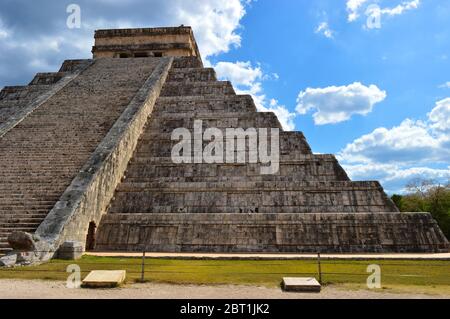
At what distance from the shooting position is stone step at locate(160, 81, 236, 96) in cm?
1895

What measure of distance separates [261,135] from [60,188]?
7.20 m

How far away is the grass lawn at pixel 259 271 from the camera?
654cm

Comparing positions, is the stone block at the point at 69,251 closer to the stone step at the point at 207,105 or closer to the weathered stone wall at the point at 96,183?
the weathered stone wall at the point at 96,183

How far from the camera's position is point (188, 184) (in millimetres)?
12711

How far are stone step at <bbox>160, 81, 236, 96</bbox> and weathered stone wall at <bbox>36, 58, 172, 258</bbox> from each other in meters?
2.58

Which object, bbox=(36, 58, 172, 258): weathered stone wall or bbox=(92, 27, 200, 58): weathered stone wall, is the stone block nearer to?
bbox=(36, 58, 172, 258): weathered stone wall

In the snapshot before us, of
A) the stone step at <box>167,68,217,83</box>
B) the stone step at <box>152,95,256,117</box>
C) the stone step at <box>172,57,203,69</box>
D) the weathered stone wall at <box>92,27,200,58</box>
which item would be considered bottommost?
the stone step at <box>152,95,256,117</box>

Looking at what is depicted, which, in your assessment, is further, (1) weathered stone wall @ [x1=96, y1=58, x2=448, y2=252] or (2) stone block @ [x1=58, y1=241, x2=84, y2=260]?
(1) weathered stone wall @ [x1=96, y1=58, x2=448, y2=252]

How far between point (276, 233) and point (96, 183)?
207 inches

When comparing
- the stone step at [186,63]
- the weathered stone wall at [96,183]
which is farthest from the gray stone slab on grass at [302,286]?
the stone step at [186,63]

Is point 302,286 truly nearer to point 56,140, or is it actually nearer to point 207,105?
point 56,140

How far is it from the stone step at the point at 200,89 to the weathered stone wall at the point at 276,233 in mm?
8903

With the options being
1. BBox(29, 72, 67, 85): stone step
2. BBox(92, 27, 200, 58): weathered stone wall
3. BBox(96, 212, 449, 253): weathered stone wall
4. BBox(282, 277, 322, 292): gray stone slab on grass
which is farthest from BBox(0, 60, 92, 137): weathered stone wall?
BBox(282, 277, 322, 292): gray stone slab on grass
